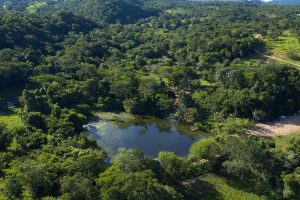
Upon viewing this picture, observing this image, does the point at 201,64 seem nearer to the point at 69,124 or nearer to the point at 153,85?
the point at 153,85

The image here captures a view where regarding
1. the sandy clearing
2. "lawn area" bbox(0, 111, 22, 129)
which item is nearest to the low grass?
"lawn area" bbox(0, 111, 22, 129)

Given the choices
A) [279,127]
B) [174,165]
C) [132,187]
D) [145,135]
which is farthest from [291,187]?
[145,135]

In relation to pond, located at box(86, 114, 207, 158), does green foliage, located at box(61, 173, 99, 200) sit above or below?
above

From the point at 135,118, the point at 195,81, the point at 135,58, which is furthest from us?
the point at 135,58

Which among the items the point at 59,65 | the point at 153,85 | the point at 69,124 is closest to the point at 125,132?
the point at 69,124

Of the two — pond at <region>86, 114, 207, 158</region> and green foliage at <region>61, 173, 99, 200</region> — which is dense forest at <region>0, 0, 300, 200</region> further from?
pond at <region>86, 114, 207, 158</region>

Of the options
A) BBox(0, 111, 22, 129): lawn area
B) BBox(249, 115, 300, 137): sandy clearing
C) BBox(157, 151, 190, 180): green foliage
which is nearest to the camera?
BBox(157, 151, 190, 180): green foliage

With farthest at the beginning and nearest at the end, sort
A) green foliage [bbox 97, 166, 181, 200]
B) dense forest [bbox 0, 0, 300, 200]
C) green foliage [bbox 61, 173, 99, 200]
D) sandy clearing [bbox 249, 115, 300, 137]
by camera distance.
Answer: sandy clearing [bbox 249, 115, 300, 137] < dense forest [bbox 0, 0, 300, 200] < green foliage [bbox 61, 173, 99, 200] < green foliage [bbox 97, 166, 181, 200]
